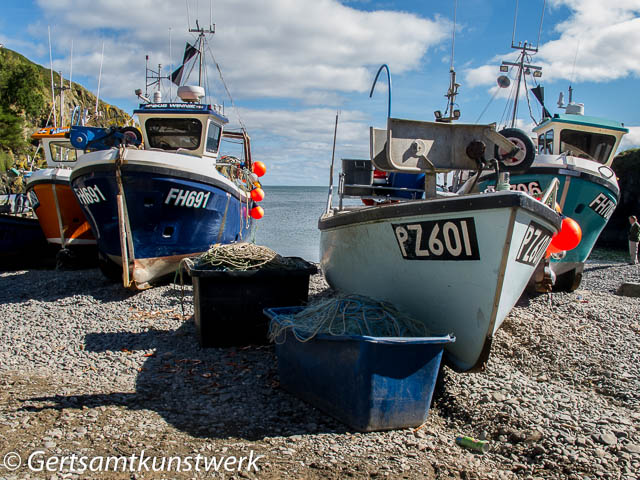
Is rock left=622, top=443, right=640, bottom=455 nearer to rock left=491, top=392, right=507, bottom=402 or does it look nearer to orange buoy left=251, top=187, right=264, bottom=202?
rock left=491, top=392, right=507, bottom=402

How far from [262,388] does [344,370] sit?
104 cm

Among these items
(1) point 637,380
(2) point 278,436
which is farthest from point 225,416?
(1) point 637,380

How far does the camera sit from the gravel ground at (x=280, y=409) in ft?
10.4

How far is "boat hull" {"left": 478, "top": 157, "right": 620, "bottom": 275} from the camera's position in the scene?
812 cm

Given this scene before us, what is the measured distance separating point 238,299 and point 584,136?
305 inches

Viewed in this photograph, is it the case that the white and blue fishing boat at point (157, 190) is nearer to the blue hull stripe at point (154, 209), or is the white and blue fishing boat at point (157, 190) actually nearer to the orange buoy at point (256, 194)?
the blue hull stripe at point (154, 209)

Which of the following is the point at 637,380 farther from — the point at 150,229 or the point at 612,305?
the point at 150,229

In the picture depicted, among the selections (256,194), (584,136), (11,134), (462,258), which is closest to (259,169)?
(256,194)

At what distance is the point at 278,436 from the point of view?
11.5ft

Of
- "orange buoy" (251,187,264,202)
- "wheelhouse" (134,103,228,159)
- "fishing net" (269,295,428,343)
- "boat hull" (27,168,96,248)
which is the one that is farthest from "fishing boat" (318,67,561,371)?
"boat hull" (27,168,96,248)

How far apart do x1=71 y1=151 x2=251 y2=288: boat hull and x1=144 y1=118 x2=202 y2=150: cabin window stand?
1.30 m

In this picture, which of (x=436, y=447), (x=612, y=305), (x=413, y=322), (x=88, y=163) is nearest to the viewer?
(x=436, y=447)

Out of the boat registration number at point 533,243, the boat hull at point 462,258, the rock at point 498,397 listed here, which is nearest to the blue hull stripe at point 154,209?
the boat hull at point 462,258

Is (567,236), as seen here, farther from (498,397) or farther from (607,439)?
(607,439)
